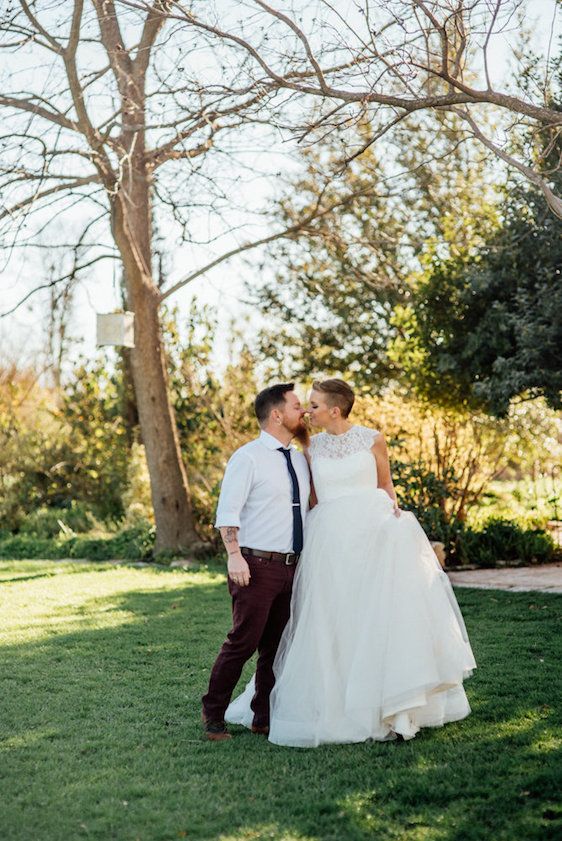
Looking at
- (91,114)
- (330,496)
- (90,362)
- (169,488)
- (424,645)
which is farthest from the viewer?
(90,362)

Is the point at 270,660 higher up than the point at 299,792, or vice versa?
the point at 270,660

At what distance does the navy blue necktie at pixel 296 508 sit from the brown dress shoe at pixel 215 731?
976 millimetres

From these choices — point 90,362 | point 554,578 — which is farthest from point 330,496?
point 90,362

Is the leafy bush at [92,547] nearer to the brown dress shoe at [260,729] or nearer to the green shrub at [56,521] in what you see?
the green shrub at [56,521]

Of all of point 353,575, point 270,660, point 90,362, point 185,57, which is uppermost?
point 185,57

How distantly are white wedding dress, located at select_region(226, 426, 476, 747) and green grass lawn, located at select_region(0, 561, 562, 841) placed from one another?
0.13 m

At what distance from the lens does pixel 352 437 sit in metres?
5.28

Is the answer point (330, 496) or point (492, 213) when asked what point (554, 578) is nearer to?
point (492, 213)

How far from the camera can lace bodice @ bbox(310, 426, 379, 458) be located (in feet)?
17.2

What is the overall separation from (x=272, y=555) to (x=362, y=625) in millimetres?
574

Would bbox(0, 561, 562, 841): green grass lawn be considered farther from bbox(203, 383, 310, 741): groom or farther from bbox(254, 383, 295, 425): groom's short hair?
bbox(254, 383, 295, 425): groom's short hair

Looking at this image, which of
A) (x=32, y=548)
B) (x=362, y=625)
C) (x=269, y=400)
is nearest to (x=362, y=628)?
(x=362, y=625)

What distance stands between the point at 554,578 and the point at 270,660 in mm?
5399

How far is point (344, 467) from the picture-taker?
519cm
